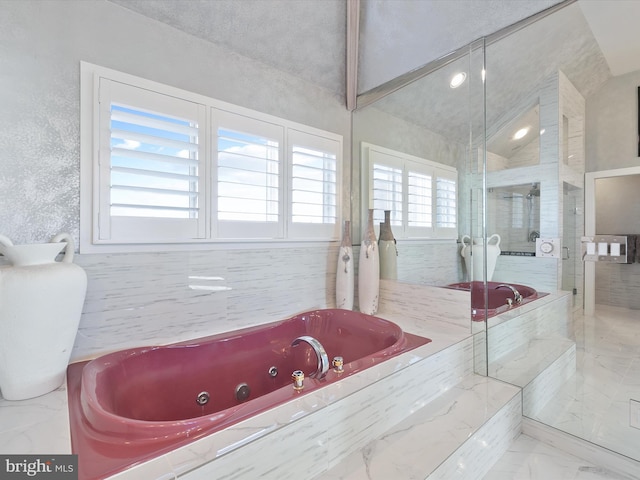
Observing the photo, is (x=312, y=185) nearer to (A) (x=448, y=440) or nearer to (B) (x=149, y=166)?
(B) (x=149, y=166)

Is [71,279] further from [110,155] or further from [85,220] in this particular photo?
[110,155]

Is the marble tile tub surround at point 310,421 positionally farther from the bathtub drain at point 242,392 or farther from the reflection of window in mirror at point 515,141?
the reflection of window in mirror at point 515,141

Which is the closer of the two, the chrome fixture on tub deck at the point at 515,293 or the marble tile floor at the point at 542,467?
the marble tile floor at the point at 542,467

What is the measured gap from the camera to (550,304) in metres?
1.93

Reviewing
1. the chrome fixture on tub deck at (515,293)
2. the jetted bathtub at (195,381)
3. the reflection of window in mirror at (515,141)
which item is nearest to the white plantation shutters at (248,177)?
the jetted bathtub at (195,381)

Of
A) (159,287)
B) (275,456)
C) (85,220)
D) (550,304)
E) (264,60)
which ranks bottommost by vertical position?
(275,456)

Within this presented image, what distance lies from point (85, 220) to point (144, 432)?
42.8 inches

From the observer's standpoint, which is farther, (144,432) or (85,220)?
(85,220)

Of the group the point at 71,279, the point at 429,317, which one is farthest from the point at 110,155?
the point at 429,317

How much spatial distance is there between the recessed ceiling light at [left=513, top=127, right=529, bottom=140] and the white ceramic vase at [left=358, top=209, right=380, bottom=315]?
3.88 feet

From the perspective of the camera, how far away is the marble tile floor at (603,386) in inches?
60.4

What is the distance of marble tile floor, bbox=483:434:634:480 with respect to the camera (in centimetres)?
137

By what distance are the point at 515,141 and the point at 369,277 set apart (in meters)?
1.36

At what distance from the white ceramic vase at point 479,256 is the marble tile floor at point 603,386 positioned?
54 cm
